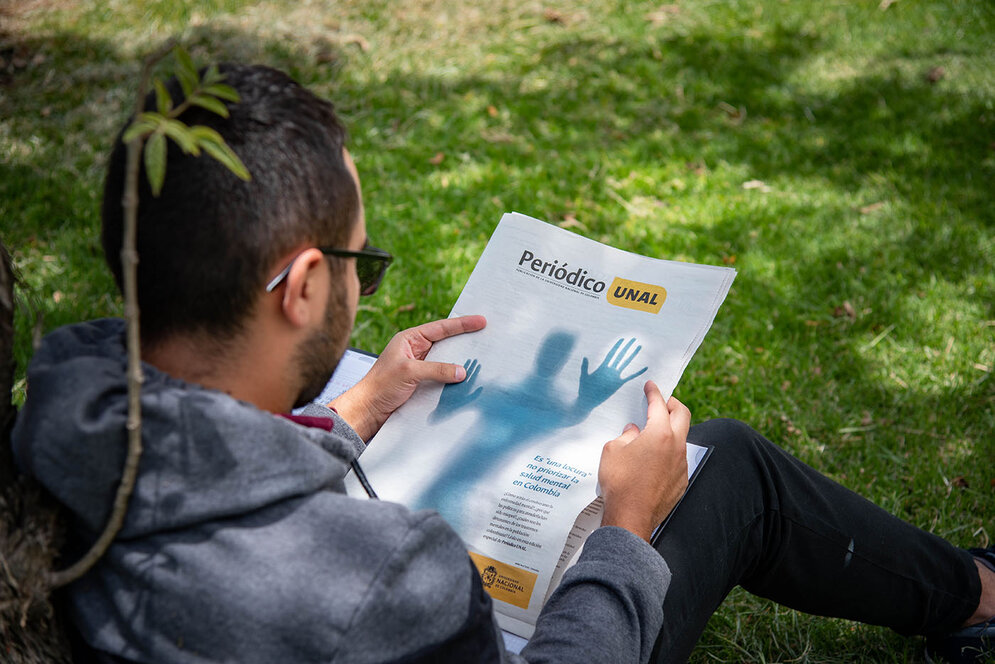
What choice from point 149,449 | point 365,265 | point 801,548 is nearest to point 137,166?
point 149,449

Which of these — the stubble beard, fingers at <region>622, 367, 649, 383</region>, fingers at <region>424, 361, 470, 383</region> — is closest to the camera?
the stubble beard

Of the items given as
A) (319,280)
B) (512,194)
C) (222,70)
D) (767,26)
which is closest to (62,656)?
(319,280)

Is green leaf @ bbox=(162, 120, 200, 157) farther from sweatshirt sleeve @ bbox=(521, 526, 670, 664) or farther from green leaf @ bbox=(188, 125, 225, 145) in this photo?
sweatshirt sleeve @ bbox=(521, 526, 670, 664)

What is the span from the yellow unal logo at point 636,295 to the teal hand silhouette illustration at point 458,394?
36cm

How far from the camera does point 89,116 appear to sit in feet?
15.1

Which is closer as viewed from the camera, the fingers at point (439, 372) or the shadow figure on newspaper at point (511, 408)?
the shadow figure on newspaper at point (511, 408)

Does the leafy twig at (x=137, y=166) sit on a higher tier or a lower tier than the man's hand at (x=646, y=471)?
higher

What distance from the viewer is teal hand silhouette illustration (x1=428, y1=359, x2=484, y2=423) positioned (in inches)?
70.4

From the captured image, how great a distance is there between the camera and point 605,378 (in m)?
1.73

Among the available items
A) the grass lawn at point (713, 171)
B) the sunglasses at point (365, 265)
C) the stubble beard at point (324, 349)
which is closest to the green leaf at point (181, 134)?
the sunglasses at point (365, 265)

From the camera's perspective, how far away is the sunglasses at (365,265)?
1.13 m

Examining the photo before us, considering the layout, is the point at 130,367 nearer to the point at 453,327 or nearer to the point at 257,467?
the point at 257,467

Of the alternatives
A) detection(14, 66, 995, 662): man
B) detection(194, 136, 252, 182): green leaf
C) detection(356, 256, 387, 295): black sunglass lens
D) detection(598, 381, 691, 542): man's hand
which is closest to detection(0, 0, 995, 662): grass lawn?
detection(598, 381, 691, 542): man's hand

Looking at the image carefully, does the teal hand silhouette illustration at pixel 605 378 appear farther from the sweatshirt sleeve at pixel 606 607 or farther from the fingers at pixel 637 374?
the sweatshirt sleeve at pixel 606 607
